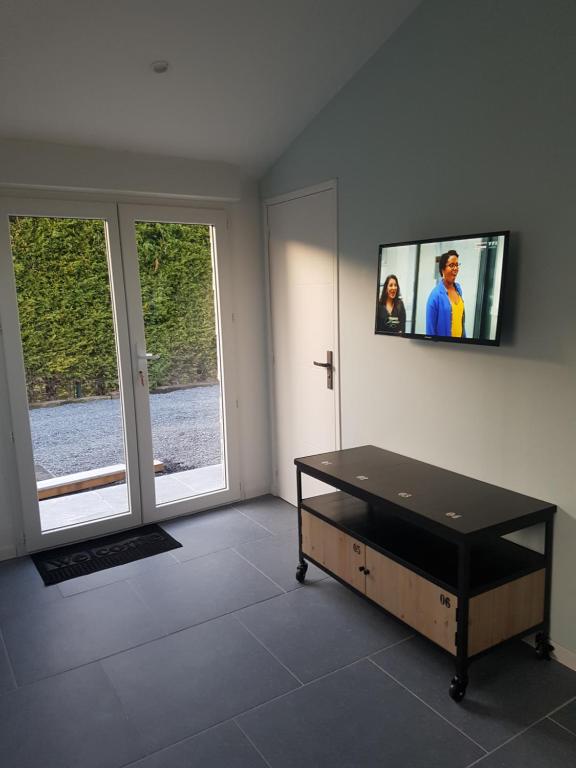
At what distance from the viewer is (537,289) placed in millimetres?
2375

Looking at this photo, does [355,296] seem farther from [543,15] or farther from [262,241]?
[543,15]

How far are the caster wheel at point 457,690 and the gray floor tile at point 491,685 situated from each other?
0.02 meters

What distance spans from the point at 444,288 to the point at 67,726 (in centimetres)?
232

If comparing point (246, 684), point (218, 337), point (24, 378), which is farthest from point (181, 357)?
point (246, 684)

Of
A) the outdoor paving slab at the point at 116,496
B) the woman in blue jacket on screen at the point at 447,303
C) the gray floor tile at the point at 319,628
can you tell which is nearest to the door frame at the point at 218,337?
the outdoor paving slab at the point at 116,496

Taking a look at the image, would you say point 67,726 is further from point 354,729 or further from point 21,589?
point 21,589

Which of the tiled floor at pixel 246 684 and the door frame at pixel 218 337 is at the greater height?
the door frame at pixel 218 337

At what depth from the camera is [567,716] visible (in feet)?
7.04

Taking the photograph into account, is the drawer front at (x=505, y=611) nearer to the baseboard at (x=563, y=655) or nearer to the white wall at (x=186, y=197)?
the baseboard at (x=563, y=655)

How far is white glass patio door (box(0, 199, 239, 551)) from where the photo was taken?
3523mm

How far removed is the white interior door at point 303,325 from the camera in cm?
364

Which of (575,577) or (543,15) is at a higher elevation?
(543,15)

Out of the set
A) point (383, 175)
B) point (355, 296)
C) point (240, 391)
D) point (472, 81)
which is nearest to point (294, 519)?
point (240, 391)

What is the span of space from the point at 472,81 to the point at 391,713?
101 inches
